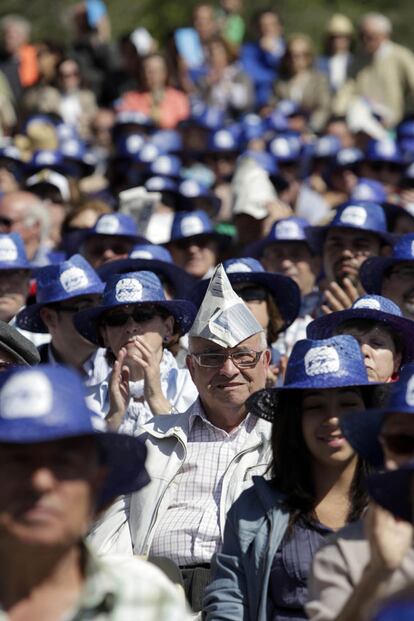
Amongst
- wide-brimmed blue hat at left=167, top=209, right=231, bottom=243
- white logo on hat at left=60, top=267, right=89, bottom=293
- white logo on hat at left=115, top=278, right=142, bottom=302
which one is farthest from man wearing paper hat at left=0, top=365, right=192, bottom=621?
wide-brimmed blue hat at left=167, top=209, right=231, bottom=243

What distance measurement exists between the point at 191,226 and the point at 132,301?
316 cm

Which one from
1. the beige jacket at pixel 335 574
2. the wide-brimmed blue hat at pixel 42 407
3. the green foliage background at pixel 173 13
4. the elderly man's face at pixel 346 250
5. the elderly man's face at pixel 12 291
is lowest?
the green foliage background at pixel 173 13

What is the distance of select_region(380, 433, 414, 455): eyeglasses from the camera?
4977 mm

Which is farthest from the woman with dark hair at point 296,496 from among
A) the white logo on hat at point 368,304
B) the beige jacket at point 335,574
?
the white logo on hat at point 368,304

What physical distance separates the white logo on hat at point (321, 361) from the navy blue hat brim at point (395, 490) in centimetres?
130

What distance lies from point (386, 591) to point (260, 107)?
16.1 m

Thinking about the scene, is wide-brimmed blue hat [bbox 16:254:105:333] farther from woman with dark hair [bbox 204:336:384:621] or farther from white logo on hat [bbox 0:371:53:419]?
white logo on hat [bbox 0:371:53:419]

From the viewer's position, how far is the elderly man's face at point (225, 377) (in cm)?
720

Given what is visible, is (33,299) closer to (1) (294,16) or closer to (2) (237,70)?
(2) (237,70)

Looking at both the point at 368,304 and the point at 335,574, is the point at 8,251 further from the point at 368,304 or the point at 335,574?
the point at 335,574

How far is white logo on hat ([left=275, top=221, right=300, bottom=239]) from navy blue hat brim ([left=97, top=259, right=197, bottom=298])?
0.83 metres

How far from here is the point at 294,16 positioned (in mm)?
26781

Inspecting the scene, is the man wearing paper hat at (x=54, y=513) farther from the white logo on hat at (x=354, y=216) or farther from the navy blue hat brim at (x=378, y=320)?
the white logo on hat at (x=354, y=216)

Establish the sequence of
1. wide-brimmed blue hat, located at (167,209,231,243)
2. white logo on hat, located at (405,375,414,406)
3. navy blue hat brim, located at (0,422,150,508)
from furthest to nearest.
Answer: wide-brimmed blue hat, located at (167,209,231,243)
white logo on hat, located at (405,375,414,406)
navy blue hat brim, located at (0,422,150,508)
